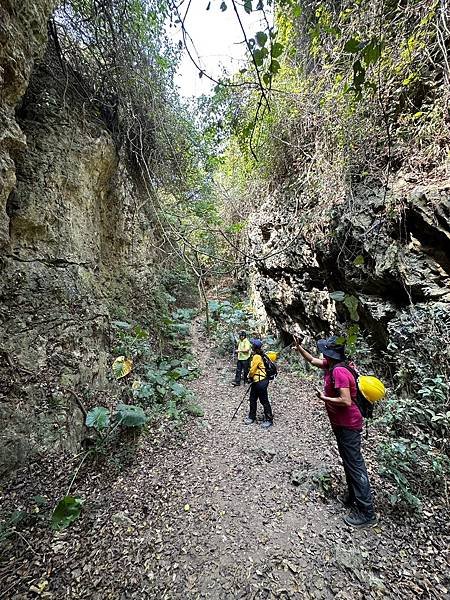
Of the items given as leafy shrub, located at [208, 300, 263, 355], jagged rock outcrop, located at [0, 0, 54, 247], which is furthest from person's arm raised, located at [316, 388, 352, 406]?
leafy shrub, located at [208, 300, 263, 355]

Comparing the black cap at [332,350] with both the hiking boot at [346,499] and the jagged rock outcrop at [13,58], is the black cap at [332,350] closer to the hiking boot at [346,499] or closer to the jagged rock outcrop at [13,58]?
the hiking boot at [346,499]

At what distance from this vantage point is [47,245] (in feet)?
14.0

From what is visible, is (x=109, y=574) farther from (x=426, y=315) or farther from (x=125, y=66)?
(x=125, y=66)

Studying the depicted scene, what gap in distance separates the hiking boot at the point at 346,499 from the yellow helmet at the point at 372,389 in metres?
1.28

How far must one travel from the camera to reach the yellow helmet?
9.87ft

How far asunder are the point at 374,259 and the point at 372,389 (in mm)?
2652

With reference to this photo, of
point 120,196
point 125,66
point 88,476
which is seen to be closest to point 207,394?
point 88,476

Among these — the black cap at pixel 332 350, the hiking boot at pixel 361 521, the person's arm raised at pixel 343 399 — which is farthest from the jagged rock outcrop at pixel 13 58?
the hiking boot at pixel 361 521

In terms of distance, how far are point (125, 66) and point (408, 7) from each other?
4473 millimetres

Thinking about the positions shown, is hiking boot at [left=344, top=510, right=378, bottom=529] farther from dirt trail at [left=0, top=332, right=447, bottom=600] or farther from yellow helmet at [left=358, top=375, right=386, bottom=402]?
yellow helmet at [left=358, top=375, right=386, bottom=402]

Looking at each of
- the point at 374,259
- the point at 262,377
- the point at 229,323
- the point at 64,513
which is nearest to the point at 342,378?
the point at 262,377

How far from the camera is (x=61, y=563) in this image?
8.53 feet

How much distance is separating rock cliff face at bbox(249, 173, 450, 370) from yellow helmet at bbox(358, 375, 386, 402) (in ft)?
4.33

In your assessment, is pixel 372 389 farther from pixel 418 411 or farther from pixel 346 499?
pixel 346 499
